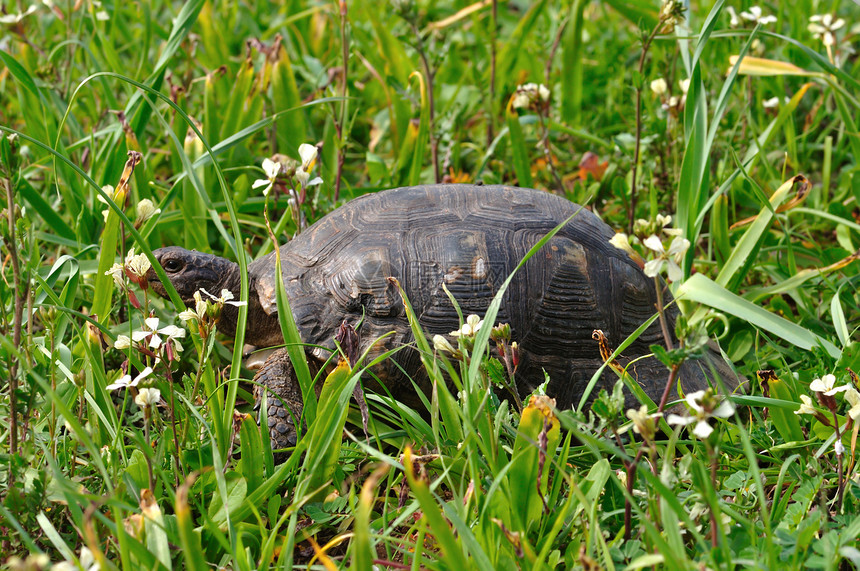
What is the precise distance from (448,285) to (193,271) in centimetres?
90

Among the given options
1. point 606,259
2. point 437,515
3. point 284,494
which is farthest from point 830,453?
point 284,494

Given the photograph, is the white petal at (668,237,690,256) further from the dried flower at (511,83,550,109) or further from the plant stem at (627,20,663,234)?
the dried flower at (511,83,550,109)

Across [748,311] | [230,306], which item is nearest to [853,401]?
[748,311]

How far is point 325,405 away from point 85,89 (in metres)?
3.02

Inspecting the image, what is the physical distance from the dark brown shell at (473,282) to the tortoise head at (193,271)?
130 mm

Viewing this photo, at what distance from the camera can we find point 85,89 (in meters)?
4.09

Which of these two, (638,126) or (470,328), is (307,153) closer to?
(470,328)

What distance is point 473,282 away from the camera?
2.42 metres

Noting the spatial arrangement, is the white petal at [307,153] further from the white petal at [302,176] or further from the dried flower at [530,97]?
the dried flower at [530,97]

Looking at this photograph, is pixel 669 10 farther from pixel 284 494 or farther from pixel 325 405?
pixel 284 494

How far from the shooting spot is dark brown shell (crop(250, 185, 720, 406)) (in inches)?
95.1

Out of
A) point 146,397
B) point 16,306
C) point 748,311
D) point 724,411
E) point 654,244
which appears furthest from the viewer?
point 748,311

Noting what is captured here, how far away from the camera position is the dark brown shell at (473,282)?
2416mm

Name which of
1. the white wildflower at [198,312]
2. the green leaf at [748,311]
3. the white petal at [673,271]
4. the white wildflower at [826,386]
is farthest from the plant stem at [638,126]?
the white wildflower at [198,312]
